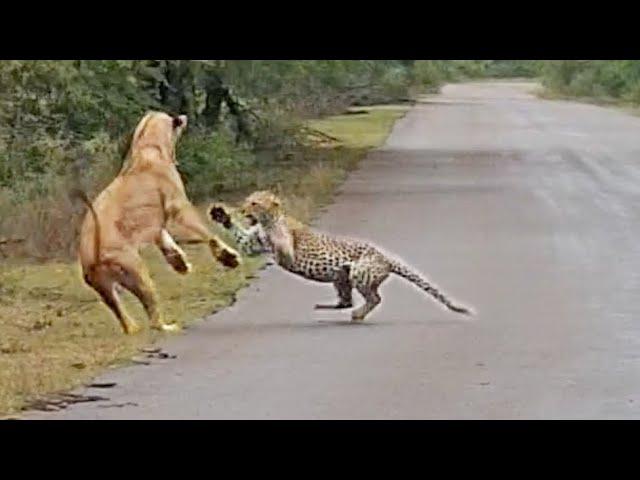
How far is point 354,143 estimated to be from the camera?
17.5m

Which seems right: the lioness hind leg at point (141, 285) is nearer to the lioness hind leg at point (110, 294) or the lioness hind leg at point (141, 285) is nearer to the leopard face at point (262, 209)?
the lioness hind leg at point (110, 294)

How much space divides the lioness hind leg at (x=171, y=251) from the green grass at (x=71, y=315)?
0.11m

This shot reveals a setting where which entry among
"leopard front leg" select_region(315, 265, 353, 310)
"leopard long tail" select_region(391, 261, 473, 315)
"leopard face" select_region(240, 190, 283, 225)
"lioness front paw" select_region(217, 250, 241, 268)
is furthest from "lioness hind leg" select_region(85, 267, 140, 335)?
"leopard long tail" select_region(391, 261, 473, 315)

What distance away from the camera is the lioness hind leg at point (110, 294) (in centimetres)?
887

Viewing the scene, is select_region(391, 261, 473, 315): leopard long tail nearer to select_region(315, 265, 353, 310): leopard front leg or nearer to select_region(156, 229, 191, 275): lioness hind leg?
select_region(315, 265, 353, 310): leopard front leg

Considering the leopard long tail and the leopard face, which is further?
the leopard long tail

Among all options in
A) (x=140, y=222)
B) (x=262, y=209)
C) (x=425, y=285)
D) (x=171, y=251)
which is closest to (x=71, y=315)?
(x=262, y=209)

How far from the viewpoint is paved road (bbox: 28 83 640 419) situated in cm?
778

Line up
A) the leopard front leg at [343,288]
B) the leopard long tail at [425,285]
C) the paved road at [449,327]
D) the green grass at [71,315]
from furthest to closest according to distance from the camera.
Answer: the leopard long tail at [425,285] → the leopard front leg at [343,288] → the green grass at [71,315] → the paved road at [449,327]

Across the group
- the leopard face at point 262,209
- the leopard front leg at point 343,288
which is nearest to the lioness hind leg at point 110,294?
the leopard face at point 262,209
